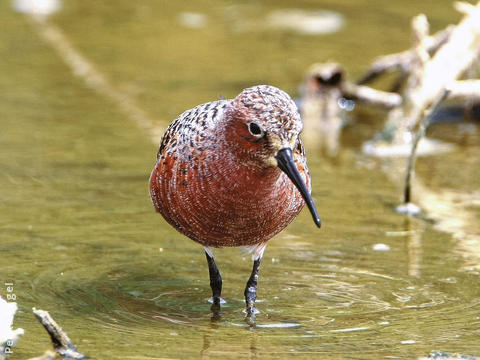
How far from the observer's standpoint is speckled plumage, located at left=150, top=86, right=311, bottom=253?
5621mm

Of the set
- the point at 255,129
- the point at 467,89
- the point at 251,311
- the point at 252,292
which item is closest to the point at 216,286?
the point at 252,292

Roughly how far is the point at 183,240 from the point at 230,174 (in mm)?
2225

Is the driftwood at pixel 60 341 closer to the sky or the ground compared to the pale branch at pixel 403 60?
closer to the ground

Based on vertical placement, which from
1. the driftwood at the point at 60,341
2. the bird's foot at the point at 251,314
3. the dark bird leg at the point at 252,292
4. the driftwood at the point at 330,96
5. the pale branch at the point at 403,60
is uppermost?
the pale branch at the point at 403,60

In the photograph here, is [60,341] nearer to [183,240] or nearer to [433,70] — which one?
[183,240]

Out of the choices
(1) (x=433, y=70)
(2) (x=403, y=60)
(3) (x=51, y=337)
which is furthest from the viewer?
(2) (x=403, y=60)

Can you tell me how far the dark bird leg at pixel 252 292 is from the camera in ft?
21.4

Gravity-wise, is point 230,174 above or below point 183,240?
above

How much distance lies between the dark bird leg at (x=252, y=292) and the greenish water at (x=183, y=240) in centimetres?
10

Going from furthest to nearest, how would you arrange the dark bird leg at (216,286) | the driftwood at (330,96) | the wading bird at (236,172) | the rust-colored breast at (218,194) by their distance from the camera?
the driftwood at (330,96)
the dark bird leg at (216,286)
the rust-colored breast at (218,194)
the wading bird at (236,172)

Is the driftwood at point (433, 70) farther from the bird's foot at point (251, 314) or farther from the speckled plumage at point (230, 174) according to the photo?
the bird's foot at point (251, 314)

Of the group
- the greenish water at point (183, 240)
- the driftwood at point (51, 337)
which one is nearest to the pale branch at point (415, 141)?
the greenish water at point (183, 240)

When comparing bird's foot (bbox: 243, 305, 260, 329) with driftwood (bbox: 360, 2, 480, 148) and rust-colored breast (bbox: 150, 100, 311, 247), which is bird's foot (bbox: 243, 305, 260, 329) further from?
driftwood (bbox: 360, 2, 480, 148)

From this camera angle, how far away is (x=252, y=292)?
6703 millimetres
